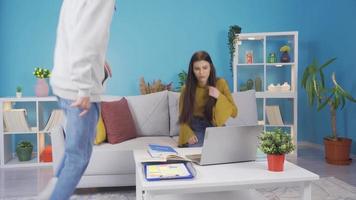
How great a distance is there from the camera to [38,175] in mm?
3439

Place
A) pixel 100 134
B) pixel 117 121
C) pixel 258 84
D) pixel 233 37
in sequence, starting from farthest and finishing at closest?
pixel 258 84 → pixel 233 37 → pixel 117 121 → pixel 100 134

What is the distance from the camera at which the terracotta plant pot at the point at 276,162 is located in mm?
1681

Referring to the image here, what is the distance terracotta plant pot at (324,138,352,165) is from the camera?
371cm

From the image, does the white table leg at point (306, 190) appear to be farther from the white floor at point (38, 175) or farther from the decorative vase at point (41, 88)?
the decorative vase at point (41, 88)

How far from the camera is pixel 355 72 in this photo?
3.94 metres

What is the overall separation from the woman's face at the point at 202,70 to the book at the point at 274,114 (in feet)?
6.16

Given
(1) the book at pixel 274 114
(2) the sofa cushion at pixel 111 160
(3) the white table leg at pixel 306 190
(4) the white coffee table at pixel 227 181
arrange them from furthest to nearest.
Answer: (1) the book at pixel 274 114, (2) the sofa cushion at pixel 111 160, (3) the white table leg at pixel 306 190, (4) the white coffee table at pixel 227 181

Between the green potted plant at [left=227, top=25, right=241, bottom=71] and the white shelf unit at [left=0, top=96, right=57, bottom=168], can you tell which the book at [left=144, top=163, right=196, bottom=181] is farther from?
the green potted plant at [left=227, top=25, right=241, bottom=71]

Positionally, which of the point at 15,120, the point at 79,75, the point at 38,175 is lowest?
the point at 38,175

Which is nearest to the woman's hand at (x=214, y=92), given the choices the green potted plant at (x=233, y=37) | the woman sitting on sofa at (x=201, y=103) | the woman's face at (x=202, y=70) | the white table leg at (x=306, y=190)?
the woman sitting on sofa at (x=201, y=103)

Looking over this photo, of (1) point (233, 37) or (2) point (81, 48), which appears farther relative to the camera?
(1) point (233, 37)

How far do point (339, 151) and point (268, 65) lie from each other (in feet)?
4.66

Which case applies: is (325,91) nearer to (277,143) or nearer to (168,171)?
(277,143)

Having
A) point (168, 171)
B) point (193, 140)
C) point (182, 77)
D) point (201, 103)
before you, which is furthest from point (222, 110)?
point (182, 77)
